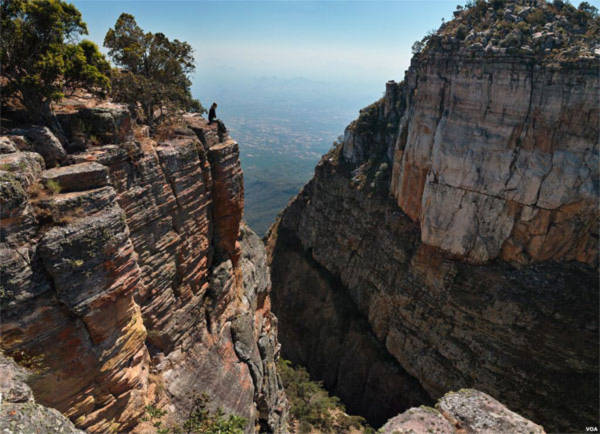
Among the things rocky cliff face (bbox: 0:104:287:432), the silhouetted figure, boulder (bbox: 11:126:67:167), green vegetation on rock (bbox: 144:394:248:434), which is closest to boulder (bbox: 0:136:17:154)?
rocky cliff face (bbox: 0:104:287:432)

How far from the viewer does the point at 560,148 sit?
24828 mm

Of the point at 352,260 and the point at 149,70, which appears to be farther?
the point at 352,260

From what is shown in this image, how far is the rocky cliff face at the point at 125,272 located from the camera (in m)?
8.59

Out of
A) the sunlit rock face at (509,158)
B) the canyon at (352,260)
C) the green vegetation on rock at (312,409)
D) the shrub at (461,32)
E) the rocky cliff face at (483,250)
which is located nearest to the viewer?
the canyon at (352,260)

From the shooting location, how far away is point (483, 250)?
28891 millimetres

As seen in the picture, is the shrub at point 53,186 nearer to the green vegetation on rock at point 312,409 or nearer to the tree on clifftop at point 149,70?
the tree on clifftop at point 149,70

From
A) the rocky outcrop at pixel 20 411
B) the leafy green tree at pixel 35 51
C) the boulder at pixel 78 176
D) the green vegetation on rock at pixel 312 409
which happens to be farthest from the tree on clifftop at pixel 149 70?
the green vegetation on rock at pixel 312 409

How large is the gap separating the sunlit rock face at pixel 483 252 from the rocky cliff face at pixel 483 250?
91 millimetres

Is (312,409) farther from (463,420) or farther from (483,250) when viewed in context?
(483,250)

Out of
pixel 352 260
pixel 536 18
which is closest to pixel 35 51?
pixel 536 18

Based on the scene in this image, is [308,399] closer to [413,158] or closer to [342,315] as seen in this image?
[342,315]

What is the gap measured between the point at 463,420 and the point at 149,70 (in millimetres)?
24128

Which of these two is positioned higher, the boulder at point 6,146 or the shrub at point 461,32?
the shrub at point 461,32

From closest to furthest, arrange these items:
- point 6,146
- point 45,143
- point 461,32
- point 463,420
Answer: point 6,146 < point 45,143 < point 463,420 < point 461,32
